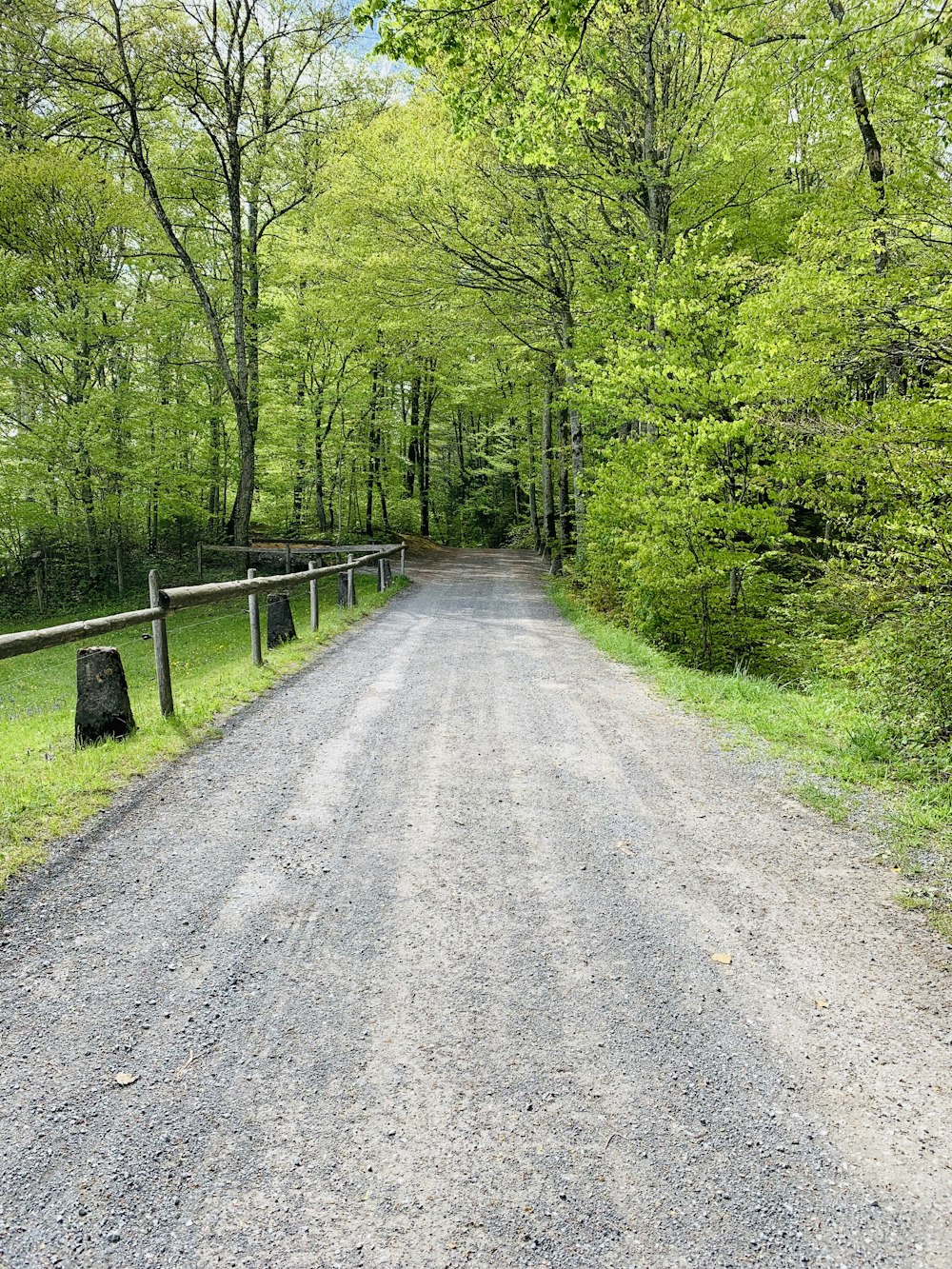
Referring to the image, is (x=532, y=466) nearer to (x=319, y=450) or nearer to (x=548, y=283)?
(x=319, y=450)

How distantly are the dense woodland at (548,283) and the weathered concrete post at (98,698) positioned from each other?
202 inches

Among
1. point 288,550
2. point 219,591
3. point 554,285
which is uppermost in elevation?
point 554,285

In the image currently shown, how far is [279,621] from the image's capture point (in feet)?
32.2

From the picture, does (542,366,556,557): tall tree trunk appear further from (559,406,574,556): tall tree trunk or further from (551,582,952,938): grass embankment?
(551,582,952,938): grass embankment

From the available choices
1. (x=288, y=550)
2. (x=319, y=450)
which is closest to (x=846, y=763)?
(x=288, y=550)

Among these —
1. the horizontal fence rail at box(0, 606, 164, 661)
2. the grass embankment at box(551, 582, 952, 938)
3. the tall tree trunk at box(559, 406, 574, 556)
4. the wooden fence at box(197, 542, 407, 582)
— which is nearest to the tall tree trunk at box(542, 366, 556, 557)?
the tall tree trunk at box(559, 406, 574, 556)

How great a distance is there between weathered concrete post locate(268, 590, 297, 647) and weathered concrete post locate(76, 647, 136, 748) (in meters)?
4.36

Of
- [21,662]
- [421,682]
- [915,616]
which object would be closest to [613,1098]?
[915,616]

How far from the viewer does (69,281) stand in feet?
55.3

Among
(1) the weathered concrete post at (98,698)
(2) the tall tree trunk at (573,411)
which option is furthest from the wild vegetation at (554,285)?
(1) the weathered concrete post at (98,698)

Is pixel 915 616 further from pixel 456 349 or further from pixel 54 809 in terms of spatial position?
pixel 456 349

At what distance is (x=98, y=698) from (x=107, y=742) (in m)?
0.34

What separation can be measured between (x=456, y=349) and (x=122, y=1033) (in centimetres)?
2227

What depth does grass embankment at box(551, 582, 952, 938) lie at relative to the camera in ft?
12.5
